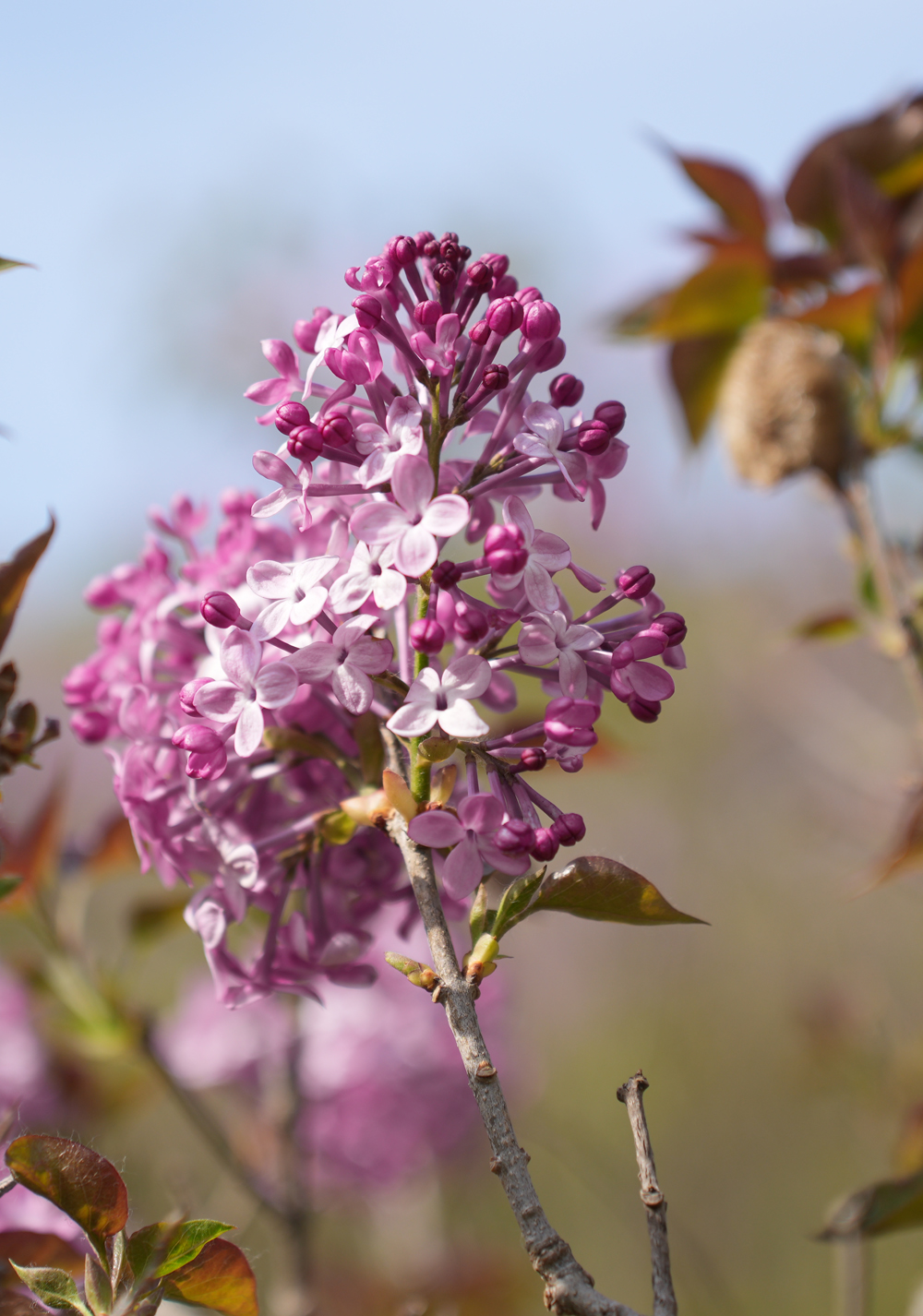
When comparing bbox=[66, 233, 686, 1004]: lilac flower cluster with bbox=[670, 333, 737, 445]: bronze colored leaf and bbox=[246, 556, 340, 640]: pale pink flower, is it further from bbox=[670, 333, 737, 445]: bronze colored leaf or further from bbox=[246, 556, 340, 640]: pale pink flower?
bbox=[670, 333, 737, 445]: bronze colored leaf

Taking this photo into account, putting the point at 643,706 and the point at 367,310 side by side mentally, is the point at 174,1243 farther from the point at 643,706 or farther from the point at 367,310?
the point at 367,310

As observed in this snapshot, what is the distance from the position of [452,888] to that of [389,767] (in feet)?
0.43

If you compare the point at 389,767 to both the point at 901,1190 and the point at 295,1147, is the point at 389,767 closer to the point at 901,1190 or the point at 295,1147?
the point at 901,1190

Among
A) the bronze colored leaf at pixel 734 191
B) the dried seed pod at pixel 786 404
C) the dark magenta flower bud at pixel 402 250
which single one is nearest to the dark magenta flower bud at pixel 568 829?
the dark magenta flower bud at pixel 402 250

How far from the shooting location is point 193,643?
0.91 meters

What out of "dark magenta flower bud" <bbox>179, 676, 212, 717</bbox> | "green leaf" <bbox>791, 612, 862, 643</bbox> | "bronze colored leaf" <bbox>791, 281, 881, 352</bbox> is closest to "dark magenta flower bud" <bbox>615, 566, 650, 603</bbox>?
"dark magenta flower bud" <bbox>179, 676, 212, 717</bbox>

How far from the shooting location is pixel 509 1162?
→ 63 cm

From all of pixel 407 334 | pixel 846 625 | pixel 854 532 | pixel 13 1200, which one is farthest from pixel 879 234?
pixel 13 1200

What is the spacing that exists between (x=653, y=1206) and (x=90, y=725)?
2.05 feet

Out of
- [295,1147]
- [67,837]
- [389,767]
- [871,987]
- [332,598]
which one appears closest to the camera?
[332,598]

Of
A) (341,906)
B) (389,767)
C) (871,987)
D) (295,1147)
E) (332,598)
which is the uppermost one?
(332,598)

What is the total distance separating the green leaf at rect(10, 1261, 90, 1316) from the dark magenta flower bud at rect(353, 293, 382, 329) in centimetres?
70

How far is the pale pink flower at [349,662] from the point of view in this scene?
69 cm

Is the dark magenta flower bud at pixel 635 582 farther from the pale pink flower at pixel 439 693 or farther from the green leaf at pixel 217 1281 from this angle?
the green leaf at pixel 217 1281
